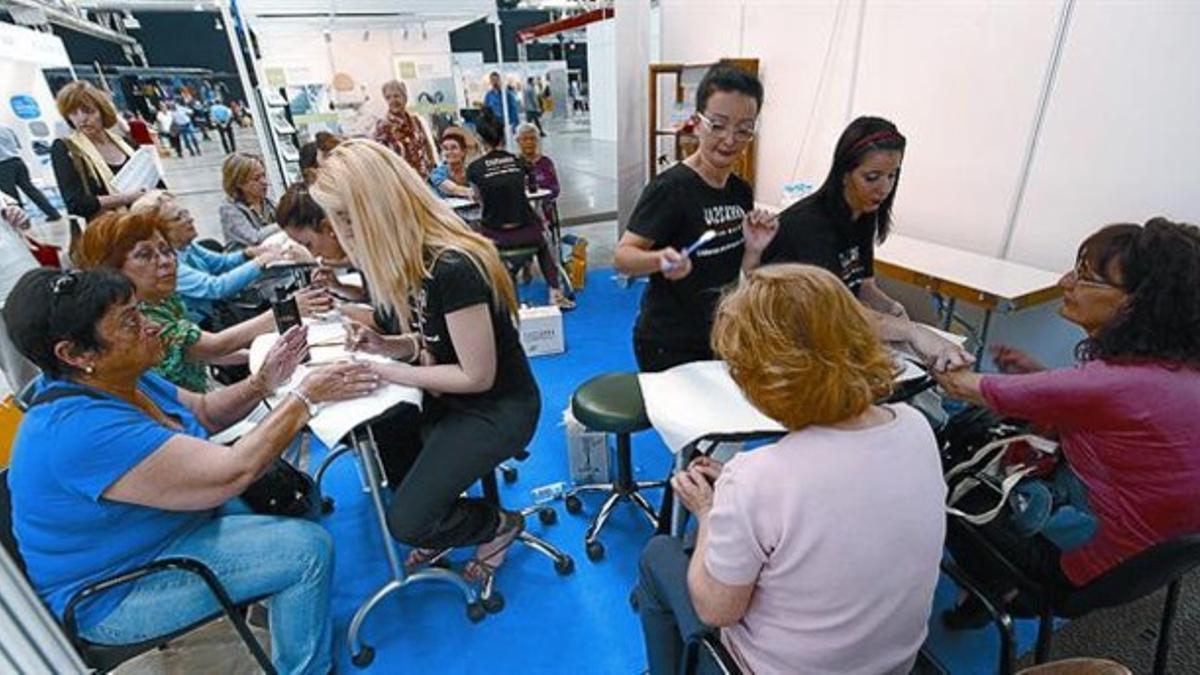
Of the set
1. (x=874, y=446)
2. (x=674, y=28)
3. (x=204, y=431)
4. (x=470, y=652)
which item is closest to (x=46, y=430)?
(x=204, y=431)

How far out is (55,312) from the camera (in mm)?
1178

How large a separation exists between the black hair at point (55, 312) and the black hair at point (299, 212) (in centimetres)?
102

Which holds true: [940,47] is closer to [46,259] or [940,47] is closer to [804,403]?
[804,403]

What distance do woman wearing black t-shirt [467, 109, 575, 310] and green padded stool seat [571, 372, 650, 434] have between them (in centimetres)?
224

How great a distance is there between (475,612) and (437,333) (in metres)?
0.98

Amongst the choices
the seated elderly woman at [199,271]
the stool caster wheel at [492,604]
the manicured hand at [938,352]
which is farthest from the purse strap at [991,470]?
the seated elderly woman at [199,271]

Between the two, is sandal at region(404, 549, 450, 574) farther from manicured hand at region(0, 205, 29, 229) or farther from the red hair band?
manicured hand at region(0, 205, 29, 229)

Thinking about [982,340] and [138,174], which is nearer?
[982,340]

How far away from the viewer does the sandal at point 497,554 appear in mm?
1942

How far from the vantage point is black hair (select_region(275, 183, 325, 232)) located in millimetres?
2234

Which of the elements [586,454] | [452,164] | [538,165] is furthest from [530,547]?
[452,164]

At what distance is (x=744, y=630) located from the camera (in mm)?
966

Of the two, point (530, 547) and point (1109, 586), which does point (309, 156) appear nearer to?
point (530, 547)

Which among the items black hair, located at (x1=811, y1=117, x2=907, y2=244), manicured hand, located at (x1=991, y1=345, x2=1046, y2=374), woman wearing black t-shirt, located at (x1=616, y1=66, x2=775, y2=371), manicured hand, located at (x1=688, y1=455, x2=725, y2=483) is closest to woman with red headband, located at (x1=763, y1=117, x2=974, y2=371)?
black hair, located at (x1=811, y1=117, x2=907, y2=244)
